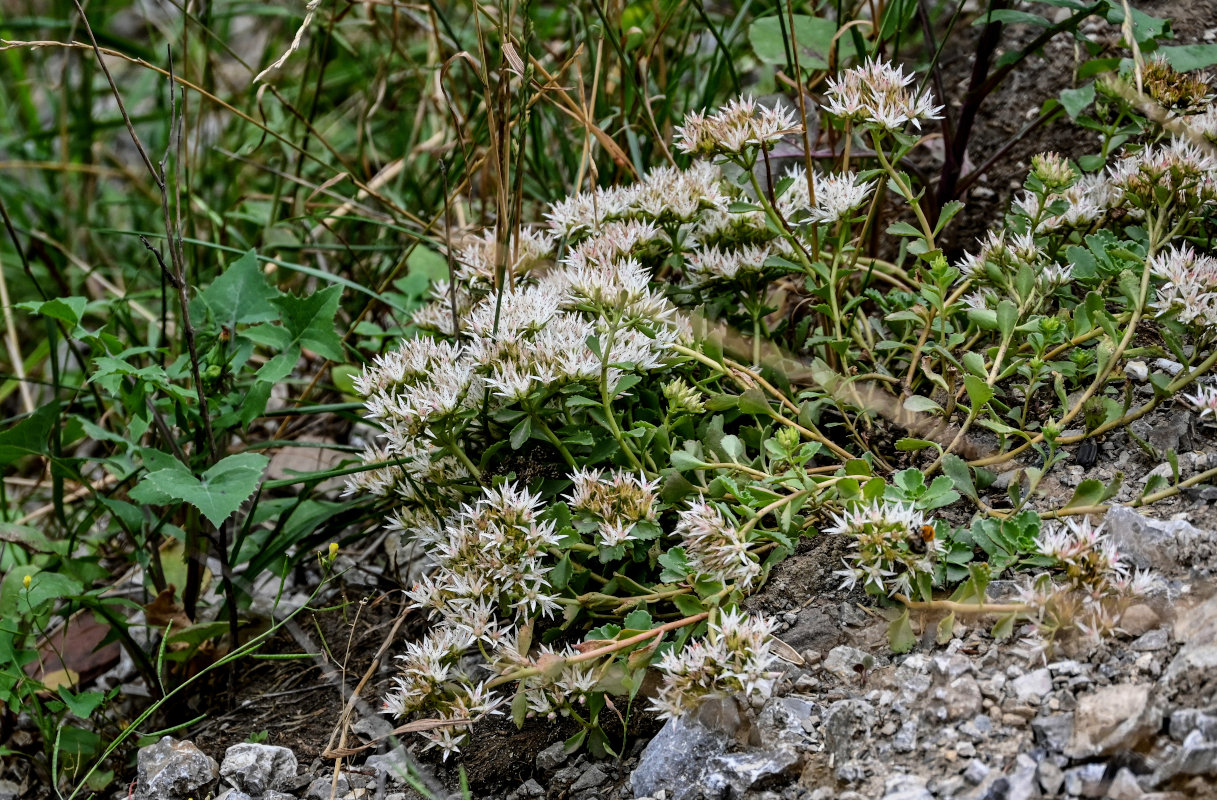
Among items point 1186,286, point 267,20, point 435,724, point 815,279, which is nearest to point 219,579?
point 435,724

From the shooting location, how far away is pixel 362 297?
9.84 ft

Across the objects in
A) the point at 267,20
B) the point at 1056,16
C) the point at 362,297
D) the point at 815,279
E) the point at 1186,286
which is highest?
the point at 267,20

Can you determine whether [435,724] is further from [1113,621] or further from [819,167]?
[819,167]

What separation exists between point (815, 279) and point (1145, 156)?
2.00 feet

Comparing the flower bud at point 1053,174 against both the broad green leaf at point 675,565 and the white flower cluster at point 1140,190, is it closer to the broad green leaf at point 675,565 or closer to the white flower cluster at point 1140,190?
the white flower cluster at point 1140,190

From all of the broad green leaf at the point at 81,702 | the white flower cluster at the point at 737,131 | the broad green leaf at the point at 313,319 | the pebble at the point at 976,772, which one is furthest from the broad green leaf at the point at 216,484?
the pebble at the point at 976,772

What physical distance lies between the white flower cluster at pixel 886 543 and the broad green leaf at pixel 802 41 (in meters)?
1.38

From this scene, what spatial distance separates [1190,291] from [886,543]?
26.6 inches

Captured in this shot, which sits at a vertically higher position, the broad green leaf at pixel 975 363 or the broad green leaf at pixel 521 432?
the broad green leaf at pixel 975 363

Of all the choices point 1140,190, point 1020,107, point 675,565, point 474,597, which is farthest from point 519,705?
point 1020,107

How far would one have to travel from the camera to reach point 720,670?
1.47 m

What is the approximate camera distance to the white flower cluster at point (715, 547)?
62.1 inches

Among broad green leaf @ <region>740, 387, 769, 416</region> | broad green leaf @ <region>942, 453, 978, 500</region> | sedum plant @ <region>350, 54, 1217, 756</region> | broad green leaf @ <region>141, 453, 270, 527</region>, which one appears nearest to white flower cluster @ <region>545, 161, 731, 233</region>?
sedum plant @ <region>350, 54, 1217, 756</region>

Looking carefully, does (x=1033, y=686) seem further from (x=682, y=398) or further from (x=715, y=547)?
(x=682, y=398)
